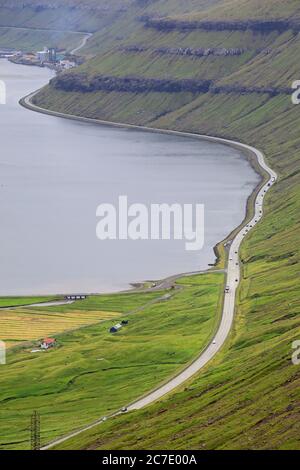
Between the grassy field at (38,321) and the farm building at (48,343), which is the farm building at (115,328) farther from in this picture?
the farm building at (48,343)

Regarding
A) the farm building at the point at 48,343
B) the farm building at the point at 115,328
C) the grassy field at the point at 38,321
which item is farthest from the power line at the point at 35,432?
the farm building at the point at 115,328

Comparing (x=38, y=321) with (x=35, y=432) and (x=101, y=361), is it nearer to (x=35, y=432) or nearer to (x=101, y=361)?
(x=101, y=361)

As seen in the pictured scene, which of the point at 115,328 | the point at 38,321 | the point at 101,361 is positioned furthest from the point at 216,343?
the point at 38,321

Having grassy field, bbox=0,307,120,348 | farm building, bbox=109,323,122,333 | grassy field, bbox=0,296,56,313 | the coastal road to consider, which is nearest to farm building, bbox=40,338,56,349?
grassy field, bbox=0,307,120,348

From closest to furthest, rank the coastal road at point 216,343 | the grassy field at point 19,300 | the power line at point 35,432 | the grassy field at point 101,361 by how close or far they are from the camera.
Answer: the power line at point 35,432
the coastal road at point 216,343
the grassy field at point 101,361
the grassy field at point 19,300

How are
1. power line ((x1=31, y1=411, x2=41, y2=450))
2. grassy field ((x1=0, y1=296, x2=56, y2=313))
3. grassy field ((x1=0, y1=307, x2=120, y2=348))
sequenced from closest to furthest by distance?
power line ((x1=31, y1=411, x2=41, y2=450)), grassy field ((x1=0, y1=307, x2=120, y2=348)), grassy field ((x1=0, y1=296, x2=56, y2=313))

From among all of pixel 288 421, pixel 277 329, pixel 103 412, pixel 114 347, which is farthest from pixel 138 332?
pixel 288 421

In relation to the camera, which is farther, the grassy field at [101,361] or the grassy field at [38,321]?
the grassy field at [38,321]

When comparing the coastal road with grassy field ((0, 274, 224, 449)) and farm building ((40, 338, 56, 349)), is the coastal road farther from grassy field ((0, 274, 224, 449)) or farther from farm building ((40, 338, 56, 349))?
farm building ((40, 338, 56, 349))

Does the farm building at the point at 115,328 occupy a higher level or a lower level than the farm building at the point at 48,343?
higher
